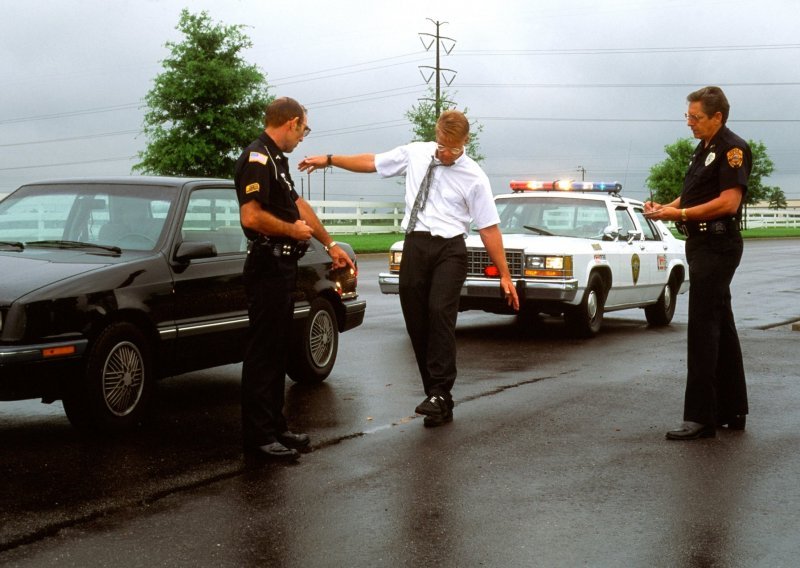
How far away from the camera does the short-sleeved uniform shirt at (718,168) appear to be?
6.48m

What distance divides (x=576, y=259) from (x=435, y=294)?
4998 mm

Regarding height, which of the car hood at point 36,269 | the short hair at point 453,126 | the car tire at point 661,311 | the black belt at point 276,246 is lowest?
the car tire at point 661,311

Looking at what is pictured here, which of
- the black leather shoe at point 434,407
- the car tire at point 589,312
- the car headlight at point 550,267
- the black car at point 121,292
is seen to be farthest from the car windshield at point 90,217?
the car tire at point 589,312

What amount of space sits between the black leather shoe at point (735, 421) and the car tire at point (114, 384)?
3447mm

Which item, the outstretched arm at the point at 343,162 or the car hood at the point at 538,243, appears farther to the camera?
the car hood at the point at 538,243

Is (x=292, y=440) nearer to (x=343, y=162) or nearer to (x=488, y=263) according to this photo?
(x=343, y=162)

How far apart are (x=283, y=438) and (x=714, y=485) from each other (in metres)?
2.25

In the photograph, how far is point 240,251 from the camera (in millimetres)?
7777

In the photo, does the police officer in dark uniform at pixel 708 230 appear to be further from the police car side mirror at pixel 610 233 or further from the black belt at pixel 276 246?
the police car side mirror at pixel 610 233

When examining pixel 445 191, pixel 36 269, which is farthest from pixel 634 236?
pixel 36 269

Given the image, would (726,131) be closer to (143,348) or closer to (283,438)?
(283,438)

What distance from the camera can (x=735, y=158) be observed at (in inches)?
255

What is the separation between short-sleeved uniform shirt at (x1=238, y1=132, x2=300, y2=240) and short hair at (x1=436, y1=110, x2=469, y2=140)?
1.25 metres

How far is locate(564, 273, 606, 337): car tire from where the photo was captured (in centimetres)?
1188
